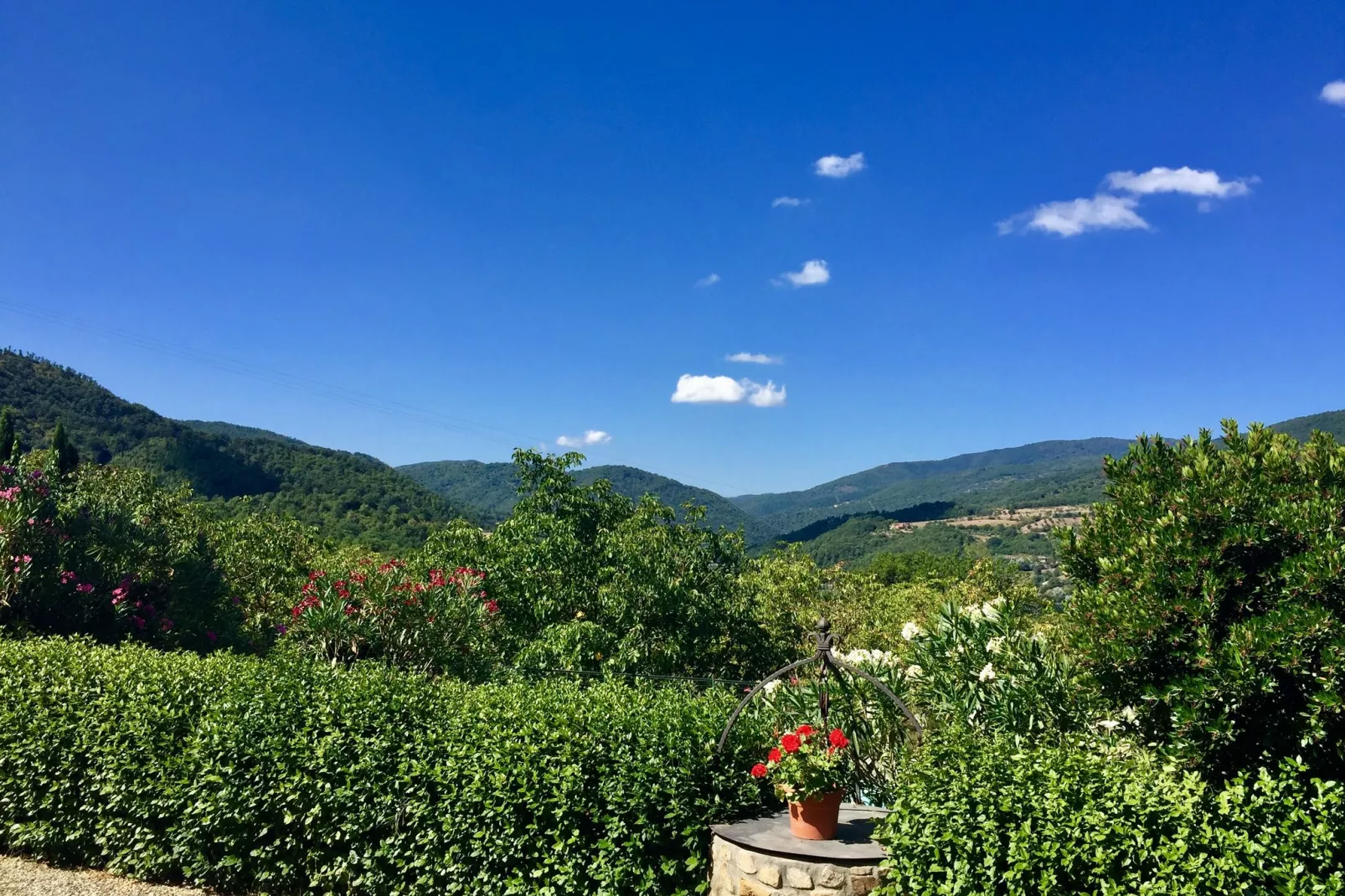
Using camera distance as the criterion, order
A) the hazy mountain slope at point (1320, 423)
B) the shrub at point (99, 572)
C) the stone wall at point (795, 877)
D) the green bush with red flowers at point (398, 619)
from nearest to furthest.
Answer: the stone wall at point (795, 877), the green bush with red flowers at point (398, 619), the shrub at point (99, 572), the hazy mountain slope at point (1320, 423)

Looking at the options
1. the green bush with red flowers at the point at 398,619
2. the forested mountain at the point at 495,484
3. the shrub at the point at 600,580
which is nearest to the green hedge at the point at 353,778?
the green bush with red flowers at the point at 398,619

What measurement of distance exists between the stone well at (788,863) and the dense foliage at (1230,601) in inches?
67.3

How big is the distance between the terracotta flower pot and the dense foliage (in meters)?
1.69

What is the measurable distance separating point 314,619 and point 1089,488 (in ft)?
485

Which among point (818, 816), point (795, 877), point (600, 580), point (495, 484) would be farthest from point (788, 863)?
point (495, 484)

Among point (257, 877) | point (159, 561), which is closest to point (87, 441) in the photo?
point (159, 561)

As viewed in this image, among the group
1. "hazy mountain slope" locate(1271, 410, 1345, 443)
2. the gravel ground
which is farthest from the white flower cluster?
"hazy mountain slope" locate(1271, 410, 1345, 443)

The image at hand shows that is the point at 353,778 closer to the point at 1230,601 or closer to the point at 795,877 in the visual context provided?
the point at 795,877

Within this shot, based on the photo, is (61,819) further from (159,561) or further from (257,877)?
(159,561)

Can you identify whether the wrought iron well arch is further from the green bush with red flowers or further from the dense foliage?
the green bush with red flowers

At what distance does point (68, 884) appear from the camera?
6.02 meters

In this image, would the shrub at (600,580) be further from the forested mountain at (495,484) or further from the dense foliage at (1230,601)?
the forested mountain at (495,484)

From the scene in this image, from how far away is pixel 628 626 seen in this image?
1228 cm

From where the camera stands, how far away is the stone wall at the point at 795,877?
4.38 meters
